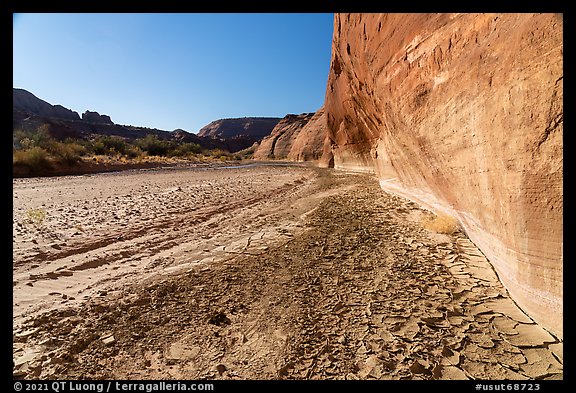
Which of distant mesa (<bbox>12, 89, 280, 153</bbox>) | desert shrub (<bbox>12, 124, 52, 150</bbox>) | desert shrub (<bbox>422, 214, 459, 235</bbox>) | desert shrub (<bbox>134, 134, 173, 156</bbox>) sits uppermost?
distant mesa (<bbox>12, 89, 280, 153</bbox>)

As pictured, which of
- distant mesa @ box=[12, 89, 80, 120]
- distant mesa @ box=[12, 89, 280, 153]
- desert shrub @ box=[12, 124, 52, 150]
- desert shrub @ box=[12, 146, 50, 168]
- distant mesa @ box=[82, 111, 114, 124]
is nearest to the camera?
Answer: desert shrub @ box=[12, 146, 50, 168]

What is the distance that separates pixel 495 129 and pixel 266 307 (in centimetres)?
306

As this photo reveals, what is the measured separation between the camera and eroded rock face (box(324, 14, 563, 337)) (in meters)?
2.18

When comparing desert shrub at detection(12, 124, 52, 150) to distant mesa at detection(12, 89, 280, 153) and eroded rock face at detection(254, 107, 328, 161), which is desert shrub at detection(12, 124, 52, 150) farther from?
eroded rock face at detection(254, 107, 328, 161)

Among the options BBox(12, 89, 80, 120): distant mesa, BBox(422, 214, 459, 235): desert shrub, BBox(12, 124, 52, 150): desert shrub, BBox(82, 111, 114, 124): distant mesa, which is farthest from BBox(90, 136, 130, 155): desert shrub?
BBox(82, 111, 114, 124): distant mesa

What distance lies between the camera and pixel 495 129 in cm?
285

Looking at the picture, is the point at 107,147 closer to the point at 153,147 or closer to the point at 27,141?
the point at 153,147

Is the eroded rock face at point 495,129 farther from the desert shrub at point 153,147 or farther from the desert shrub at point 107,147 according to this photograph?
the desert shrub at point 153,147

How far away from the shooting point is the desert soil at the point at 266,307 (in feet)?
6.32

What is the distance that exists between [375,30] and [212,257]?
7.54 m

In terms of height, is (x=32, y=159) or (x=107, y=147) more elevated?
(x=107, y=147)

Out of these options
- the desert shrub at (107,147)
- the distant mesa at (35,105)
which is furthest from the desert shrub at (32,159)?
the distant mesa at (35,105)

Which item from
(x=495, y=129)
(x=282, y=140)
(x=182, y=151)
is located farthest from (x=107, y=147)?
(x=495, y=129)

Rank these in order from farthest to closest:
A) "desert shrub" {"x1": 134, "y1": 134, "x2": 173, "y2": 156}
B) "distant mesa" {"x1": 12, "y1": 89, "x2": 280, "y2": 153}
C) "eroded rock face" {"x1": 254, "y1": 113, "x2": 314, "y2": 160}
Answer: "eroded rock face" {"x1": 254, "y1": 113, "x2": 314, "y2": 160} → "distant mesa" {"x1": 12, "y1": 89, "x2": 280, "y2": 153} → "desert shrub" {"x1": 134, "y1": 134, "x2": 173, "y2": 156}
